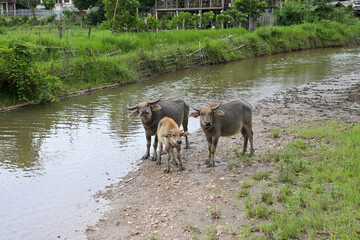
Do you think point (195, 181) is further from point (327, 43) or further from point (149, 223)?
point (327, 43)

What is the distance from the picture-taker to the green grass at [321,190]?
5.23 meters

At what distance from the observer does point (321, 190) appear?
20.5 feet

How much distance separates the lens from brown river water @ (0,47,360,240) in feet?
22.4

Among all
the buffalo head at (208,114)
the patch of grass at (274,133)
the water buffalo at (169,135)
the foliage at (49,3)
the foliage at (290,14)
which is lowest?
the patch of grass at (274,133)

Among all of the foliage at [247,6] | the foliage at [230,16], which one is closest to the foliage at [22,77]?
the foliage at [230,16]

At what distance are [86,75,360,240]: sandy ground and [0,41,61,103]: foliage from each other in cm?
694

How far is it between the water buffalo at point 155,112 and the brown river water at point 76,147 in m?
0.84

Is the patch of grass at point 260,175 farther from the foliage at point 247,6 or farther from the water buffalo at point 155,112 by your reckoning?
the foliage at point 247,6

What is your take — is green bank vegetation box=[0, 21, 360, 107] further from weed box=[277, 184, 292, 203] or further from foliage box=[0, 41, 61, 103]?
weed box=[277, 184, 292, 203]

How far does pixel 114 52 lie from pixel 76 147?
1113cm

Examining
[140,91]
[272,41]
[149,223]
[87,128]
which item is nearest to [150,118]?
[149,223]

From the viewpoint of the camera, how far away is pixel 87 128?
39.6ft

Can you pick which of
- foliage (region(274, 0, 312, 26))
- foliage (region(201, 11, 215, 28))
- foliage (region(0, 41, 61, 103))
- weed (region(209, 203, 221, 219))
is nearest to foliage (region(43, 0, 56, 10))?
foliage (region(201, 11, 215, 28))

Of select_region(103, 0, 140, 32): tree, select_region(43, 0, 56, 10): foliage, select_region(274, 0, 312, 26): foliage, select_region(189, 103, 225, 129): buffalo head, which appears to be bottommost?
select_region(189, 103, 225, 129): buffalo head
